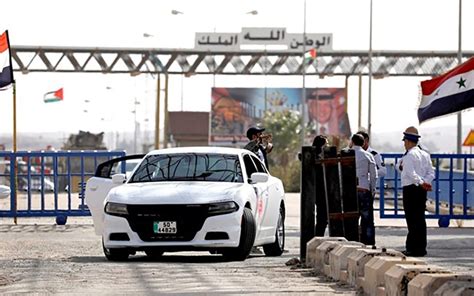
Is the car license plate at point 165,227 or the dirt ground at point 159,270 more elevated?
the car license plate at point 165,227

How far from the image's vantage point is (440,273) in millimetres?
11906

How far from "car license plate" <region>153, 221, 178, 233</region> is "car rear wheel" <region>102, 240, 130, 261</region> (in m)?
0.63

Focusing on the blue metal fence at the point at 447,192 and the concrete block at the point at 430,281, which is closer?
the concrete block at the point at 430,281

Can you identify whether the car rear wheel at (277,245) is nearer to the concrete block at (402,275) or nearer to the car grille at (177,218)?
the car grille at (177,218)

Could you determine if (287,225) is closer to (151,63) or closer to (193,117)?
(151,63)

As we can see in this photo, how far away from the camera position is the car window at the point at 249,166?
69.5ft

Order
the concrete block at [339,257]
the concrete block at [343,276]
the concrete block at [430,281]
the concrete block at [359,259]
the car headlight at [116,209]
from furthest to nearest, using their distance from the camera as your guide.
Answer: the car headlight at [116,209] < the concrete block at [339,257] < the concrete block at [343,276] < the concrete block at [359,259] < the concrete block at [430,281]

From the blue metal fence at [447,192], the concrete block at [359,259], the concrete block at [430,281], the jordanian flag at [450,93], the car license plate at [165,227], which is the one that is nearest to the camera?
the concrete block at [430,281]

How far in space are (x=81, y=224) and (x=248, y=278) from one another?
1724 centimetres

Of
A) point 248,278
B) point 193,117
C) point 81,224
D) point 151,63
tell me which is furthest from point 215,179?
point 193,117

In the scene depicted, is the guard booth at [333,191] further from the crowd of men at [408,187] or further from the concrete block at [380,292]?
the concrete block at [380,292]

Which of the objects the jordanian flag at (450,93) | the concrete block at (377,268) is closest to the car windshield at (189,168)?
the concrete block at (377,268)

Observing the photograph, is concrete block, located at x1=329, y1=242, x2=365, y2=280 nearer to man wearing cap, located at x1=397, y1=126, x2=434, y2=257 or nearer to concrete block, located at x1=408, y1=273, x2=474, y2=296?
concrete block, located at x1=408, y1=273, x2=474, y2=296

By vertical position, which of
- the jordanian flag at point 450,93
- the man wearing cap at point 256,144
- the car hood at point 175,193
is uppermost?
the jordanian flag at point 450,93
